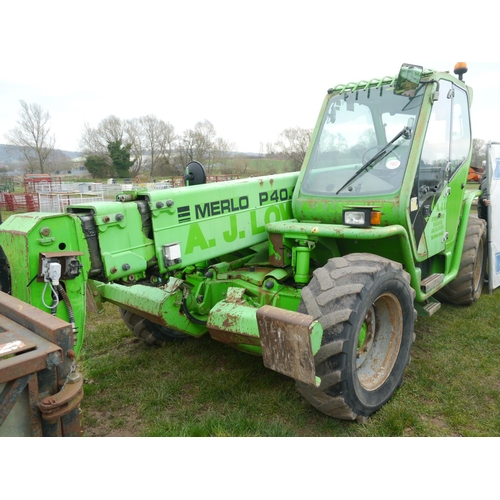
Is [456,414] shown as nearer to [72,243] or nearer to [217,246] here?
[217,246]

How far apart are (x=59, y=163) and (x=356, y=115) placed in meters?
48.7

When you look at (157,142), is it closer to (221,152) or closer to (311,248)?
(221,152)

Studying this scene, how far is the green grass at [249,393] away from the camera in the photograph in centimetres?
310

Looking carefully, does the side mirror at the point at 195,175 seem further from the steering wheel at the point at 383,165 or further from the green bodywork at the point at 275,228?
the steering wheel at the point at 383,165

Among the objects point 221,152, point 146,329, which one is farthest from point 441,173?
point 221,152

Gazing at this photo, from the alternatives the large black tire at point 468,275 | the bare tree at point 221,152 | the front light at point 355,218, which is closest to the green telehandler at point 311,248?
the front light at point 355,218

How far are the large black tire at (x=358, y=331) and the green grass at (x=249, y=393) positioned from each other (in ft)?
0.77

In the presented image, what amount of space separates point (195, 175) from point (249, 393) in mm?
1941

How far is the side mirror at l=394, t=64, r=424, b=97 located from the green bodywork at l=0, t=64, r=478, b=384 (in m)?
0.01

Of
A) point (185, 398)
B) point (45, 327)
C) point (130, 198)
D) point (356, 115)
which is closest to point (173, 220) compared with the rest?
point (130, 198)

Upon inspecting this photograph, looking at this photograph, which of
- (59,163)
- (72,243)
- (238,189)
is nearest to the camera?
(72,243)

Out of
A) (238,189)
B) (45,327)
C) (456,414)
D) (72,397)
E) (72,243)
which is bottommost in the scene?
(456,414)

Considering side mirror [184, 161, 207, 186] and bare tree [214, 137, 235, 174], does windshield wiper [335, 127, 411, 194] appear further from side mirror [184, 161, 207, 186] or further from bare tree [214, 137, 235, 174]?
bare tree [214, 137, 235, 174]

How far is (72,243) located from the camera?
2426mm
